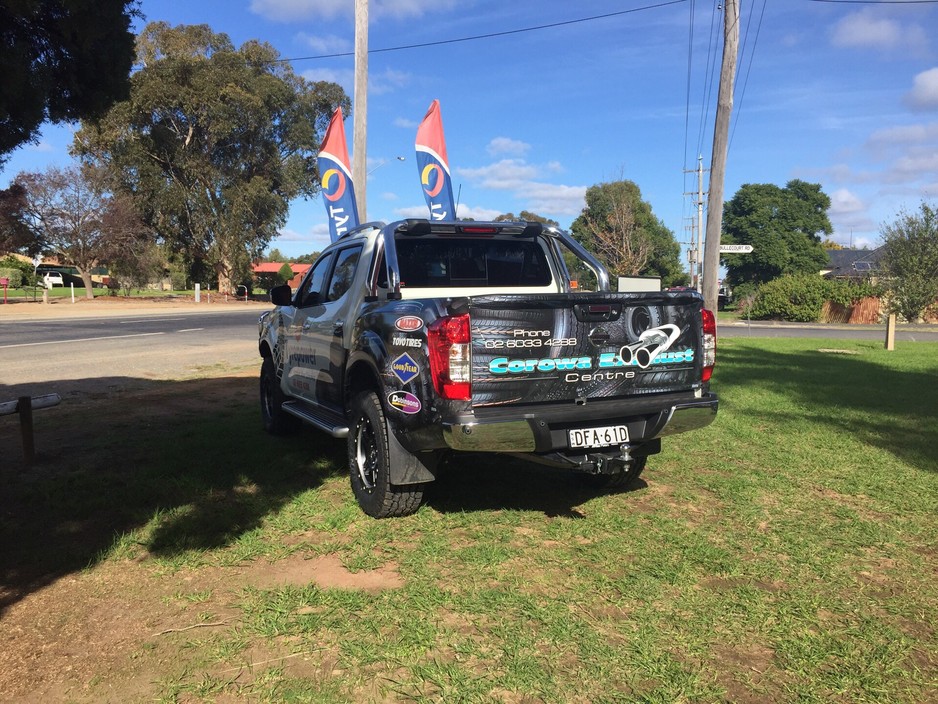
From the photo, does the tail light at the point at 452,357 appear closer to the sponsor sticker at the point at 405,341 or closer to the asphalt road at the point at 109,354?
the sponsor sticker at the point at 405,341

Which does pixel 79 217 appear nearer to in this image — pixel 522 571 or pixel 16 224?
pixel 16 224

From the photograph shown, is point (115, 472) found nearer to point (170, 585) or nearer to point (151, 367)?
point (170, 585)

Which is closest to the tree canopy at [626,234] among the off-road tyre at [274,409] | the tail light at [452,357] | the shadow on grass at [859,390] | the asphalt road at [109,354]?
the shadow on grass at [859,390]

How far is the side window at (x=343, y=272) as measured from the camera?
5.65 metres

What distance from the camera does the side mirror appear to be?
6.55 meters

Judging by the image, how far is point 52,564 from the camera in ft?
12.8

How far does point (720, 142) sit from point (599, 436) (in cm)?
1119

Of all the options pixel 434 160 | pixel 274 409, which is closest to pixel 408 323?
pixel 274 409

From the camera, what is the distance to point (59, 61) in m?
4.65

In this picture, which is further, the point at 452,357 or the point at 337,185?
the point at 337,185

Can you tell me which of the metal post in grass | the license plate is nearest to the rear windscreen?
the license plate

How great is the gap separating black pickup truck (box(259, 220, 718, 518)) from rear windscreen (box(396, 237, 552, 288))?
11mm

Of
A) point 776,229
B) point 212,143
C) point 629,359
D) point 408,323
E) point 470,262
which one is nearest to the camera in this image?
point 408,323

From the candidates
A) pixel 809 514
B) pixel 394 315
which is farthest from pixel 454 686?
pixel 809 514
